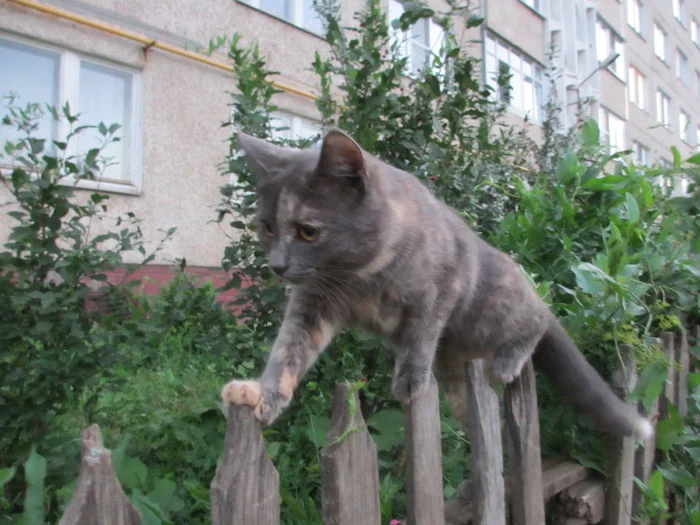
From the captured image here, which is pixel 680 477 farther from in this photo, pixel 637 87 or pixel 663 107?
pixel 663 107

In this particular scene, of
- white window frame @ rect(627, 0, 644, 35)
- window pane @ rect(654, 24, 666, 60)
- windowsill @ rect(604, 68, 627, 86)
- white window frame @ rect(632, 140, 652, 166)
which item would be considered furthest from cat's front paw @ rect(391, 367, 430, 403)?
window pane @ rect(654, 24, 666, 60)

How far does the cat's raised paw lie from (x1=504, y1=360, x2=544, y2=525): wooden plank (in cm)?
70

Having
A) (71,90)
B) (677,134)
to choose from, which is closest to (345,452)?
(71,90)

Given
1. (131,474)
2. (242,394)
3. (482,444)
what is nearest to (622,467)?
(482,444)

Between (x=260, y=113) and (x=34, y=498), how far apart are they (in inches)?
58.1

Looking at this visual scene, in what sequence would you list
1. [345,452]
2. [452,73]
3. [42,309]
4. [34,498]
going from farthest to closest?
[452,73] < [42,309] < [34,498] < [345,452]

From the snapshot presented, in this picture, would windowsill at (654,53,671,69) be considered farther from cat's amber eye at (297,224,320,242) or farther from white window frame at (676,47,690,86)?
cat's amber eye at (297,224,320,242)

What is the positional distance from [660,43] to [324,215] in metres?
21.7

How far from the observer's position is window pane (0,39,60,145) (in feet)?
16.1

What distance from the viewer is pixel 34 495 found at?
4.41ft

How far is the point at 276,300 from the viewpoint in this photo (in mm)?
2148

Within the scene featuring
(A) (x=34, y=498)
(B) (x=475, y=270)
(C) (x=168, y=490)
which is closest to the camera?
(A) (x=34, y=498)

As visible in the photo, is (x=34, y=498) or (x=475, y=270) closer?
(x=34, y=498)

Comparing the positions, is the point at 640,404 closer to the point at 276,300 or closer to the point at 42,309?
the point at 276,300
